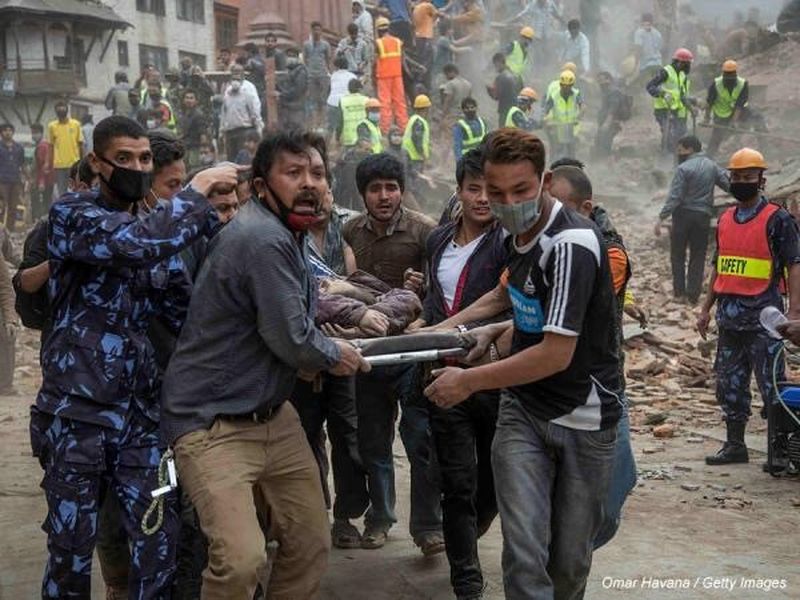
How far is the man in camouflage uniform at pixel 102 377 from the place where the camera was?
4.13 meters

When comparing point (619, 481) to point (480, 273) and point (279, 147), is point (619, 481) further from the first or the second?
point (279, 147)

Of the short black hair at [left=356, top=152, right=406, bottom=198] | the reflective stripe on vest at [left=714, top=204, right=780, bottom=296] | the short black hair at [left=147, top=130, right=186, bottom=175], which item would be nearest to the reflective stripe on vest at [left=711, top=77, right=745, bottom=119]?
the reflective stripe on vest at [left=714, top=204, right=780, bottom=296]

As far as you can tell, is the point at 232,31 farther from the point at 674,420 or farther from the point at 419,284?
the point at 419,284

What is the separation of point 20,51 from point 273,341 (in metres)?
36.3

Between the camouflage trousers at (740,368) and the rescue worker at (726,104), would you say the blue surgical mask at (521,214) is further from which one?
the rescue worker at (726,104)

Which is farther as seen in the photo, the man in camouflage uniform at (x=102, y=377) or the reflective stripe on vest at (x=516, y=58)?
the reflective stripe on vest at (x=516, y=58)

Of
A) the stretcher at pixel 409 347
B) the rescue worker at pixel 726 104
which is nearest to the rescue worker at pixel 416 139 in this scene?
the rescue worker at pixel 726 104

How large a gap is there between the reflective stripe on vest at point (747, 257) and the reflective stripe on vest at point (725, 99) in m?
12.3

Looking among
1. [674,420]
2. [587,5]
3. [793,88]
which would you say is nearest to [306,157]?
[674,420]

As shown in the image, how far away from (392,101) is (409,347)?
A: 18.6 metres

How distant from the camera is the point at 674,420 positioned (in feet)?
33.3

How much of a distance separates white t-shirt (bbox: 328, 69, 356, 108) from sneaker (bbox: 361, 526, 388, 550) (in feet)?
52.1

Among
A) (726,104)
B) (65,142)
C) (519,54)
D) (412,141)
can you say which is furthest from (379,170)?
(519,54)

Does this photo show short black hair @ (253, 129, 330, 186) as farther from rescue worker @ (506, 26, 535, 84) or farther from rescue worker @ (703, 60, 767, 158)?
rescue worker @ (506, 26, 535, 84)
